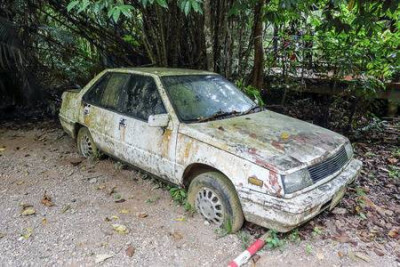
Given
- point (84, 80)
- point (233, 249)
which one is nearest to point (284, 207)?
point (233, 249)

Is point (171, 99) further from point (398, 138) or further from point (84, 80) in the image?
point (84, 80)

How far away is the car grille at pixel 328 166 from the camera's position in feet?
10.5

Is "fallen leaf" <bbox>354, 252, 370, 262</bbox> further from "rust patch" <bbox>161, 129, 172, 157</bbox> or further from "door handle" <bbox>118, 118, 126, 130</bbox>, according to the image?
"door handle" <bbox>118, 118, 126, 130</bbox>

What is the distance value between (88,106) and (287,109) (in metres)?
4.44

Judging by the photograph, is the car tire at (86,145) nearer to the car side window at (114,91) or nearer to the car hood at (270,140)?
the car side window at (114,91)

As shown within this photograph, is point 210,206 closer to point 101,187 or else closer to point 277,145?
point 277,145

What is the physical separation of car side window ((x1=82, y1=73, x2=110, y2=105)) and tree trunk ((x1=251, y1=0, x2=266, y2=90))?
3.15 meters

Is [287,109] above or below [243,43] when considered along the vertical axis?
Result: below

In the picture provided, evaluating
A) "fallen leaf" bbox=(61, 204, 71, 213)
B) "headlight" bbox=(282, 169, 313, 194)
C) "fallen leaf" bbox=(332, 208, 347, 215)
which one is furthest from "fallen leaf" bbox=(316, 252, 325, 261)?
"fallen leaf" bbox=(61, 204, 71, 213)

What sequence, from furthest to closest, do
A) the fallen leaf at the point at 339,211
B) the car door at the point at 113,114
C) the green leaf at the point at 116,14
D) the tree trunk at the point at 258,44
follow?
the tree trunk at the point at 258,44
the car door at the point at 113,114
the fallen leaf at the point at 339,211
the green leaf at the point at 116,14

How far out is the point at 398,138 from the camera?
6430 millimetres

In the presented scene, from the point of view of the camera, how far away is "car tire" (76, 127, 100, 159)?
5098 millimetres

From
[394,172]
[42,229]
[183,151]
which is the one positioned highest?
[183,151]

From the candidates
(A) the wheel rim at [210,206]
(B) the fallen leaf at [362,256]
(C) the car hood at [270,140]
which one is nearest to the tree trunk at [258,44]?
(C) the car hood at [270,140]
